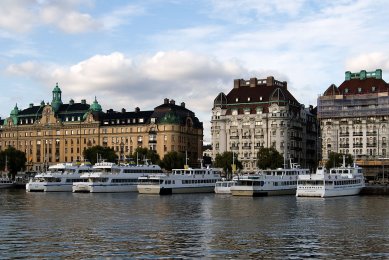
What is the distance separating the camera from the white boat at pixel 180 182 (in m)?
149

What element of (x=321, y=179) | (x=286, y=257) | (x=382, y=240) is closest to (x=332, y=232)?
(x=382, y=240)

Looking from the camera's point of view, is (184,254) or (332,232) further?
(332,232)

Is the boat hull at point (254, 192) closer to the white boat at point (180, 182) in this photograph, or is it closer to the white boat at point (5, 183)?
the white boat at point (180, 182)

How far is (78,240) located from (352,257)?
80.6 ft

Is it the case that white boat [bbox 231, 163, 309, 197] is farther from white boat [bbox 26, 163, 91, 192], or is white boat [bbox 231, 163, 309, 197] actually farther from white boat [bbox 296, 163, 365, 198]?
white boat [bbox 26, 163, 91, 192]

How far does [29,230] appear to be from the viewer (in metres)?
68.1

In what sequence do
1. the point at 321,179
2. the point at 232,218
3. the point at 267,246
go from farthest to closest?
the point at 321,179 < the point at 232,218 < the point at 267,246

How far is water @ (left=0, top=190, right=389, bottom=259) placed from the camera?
53688mm

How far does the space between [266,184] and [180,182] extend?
21527 mm

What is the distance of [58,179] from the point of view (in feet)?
543

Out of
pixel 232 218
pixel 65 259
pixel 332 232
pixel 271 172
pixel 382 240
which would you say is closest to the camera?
pixel 65 259

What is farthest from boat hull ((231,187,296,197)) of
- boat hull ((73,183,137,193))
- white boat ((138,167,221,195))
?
boat hull ((73,183,137,193))

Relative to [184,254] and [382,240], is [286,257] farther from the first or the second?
[382,240]

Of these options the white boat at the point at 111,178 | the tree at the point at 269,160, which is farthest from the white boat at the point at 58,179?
the tree at the point at 269,160
